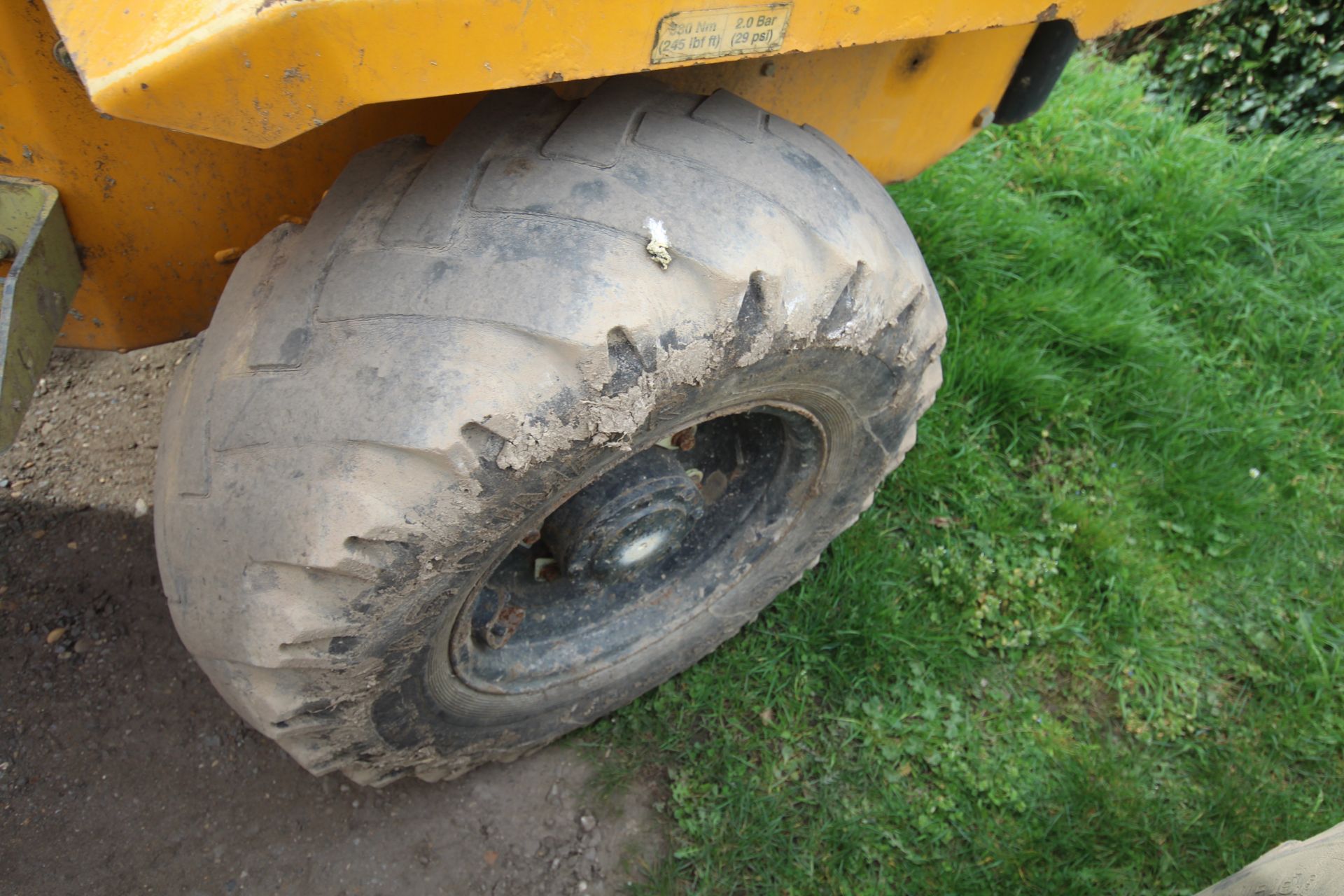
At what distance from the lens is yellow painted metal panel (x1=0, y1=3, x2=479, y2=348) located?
4.03 ft

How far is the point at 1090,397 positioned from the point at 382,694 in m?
2.08

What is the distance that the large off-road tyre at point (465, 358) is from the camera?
1.21m

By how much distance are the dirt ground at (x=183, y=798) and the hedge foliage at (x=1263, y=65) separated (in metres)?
3.55

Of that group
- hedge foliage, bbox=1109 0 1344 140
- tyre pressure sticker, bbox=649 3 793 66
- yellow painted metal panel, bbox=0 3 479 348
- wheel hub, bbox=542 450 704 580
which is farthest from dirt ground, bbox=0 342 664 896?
hedge foliage, bbox=1109 0 1344 140

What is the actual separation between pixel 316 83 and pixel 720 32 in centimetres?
47

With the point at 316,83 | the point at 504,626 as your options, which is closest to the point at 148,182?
the point at 316,83

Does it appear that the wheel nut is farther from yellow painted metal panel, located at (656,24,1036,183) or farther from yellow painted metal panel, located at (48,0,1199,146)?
yellow painted metal panel, located at (48,0,1199,146)

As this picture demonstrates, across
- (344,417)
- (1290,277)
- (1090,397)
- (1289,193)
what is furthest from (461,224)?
(1289,193)

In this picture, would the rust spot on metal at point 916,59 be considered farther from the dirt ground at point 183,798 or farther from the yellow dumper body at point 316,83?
the dirt ground at point 183,798

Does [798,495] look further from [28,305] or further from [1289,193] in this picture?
[1289,193]

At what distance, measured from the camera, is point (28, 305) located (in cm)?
126

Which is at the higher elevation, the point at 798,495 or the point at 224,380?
the point at 224,380

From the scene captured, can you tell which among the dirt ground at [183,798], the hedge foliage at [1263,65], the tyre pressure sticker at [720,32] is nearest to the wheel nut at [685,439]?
the dirt ground at [183,798]

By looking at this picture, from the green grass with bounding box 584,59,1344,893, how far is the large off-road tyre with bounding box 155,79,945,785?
0.79m
